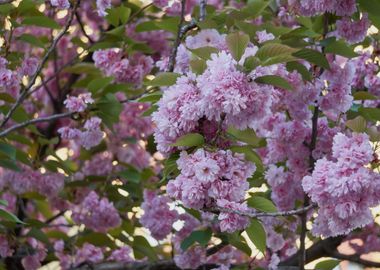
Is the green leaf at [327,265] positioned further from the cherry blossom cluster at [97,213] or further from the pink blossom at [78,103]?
the cherry blossom cluster at [97,213]

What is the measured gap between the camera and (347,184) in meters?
1.76

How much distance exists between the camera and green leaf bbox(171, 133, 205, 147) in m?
1.82

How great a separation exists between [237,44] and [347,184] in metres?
0.43

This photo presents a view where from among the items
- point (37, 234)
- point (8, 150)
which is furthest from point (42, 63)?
point (37, 234)

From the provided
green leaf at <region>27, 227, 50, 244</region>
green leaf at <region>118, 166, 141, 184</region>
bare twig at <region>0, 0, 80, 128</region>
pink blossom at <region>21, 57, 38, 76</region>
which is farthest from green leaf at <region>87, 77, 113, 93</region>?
green leaf at <region>27, 227, 50, 244</region>

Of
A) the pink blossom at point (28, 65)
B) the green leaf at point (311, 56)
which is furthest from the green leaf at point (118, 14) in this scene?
Answer: the green leaf at point (311, 56)

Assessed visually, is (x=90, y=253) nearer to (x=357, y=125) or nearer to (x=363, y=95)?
(x=363, y=95)

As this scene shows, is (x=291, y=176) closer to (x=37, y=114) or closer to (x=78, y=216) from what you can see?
(x=78, y=216)

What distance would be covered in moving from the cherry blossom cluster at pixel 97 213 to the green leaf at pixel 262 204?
5.16 feet

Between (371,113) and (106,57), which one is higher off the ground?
(106,57)

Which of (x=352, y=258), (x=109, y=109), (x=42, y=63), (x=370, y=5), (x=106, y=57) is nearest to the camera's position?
(x=370, y=5)

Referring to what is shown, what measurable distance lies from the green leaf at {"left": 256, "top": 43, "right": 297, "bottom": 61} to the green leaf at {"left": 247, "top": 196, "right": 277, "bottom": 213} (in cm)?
38

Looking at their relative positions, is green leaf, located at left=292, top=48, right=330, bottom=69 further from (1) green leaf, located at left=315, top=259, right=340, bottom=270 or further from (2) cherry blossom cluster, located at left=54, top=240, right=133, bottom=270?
(2) cherry blossom cluster, located at left=54, top=240, right=133, bottom=270

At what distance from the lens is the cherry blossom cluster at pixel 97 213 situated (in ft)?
11.4
